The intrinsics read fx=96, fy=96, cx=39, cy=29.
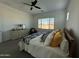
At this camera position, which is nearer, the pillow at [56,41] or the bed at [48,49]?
the bed at [48,49]

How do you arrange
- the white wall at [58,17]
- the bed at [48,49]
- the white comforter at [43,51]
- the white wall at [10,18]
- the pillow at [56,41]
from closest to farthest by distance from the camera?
the bed at [48,49] < the white comforter at [43,51] < the pillow at [56,41] < the white wall at [10,18] < the white wall at [58,17]

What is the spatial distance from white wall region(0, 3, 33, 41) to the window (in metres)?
1.06

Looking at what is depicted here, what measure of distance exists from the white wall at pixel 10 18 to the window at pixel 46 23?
106cm

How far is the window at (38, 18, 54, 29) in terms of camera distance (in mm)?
7636

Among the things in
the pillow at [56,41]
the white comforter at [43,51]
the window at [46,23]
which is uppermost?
the window at [46,23]

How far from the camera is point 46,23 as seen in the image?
26.5 ft

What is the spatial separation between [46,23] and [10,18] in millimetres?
2965

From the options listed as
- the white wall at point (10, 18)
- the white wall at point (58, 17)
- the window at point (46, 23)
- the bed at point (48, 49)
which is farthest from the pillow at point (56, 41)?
the window at point (46, 23)

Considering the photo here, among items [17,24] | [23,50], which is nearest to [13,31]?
[17,24]

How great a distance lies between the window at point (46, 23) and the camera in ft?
25.1

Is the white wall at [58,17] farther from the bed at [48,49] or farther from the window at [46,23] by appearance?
the bed at [48,49]

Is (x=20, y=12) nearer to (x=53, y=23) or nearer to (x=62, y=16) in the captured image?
(x=53, y=23)

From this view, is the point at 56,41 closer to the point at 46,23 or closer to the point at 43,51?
the point at 43,51

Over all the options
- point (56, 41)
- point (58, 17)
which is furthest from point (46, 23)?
point (56, 41)
